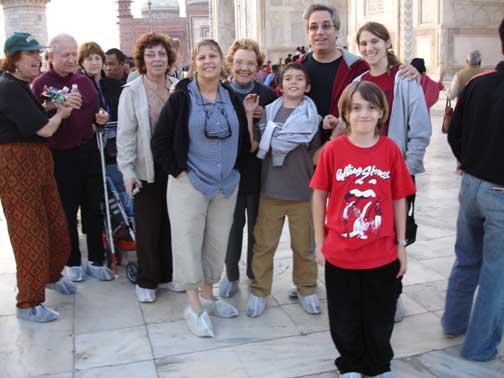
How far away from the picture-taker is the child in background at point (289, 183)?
161 inches

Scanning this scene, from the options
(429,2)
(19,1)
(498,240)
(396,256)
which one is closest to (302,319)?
(396,256)

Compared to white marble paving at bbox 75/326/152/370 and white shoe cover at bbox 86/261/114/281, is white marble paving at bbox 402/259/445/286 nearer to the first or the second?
white marble paving at bbox 75/326/152/370

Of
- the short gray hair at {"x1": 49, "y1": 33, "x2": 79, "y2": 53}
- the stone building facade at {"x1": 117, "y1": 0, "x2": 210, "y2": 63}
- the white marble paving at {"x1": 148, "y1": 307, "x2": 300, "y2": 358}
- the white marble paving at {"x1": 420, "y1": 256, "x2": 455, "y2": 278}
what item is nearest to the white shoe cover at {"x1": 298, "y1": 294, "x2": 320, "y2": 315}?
the white marble paving at {"x1": 148, "y1": 307, "x2": 300, "y2": 358}

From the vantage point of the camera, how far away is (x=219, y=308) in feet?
14.4

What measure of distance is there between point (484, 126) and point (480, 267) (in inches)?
37.2

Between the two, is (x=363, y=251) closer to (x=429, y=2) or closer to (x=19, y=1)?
(x=429, y=2)

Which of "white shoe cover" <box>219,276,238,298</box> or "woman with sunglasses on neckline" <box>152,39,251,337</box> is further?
"white shoe cover" <box>219,276,238,298</box>

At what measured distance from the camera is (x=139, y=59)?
4.55 m

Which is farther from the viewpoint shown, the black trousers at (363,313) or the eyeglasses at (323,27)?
the eyeglasses at (323,27)

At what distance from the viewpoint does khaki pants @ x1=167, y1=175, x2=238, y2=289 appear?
155 inches

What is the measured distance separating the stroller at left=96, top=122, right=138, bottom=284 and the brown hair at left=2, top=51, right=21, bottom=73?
1114 mm

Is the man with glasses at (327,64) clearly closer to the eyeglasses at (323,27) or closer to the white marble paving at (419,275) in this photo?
the eyeglasses at (323,27)

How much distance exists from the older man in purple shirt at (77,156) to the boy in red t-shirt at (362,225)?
2416 millimetres

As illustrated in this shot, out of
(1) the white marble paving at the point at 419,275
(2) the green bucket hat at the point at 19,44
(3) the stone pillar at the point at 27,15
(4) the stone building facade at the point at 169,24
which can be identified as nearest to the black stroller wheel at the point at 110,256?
(2) the green bucket hat at the point at 19,44
